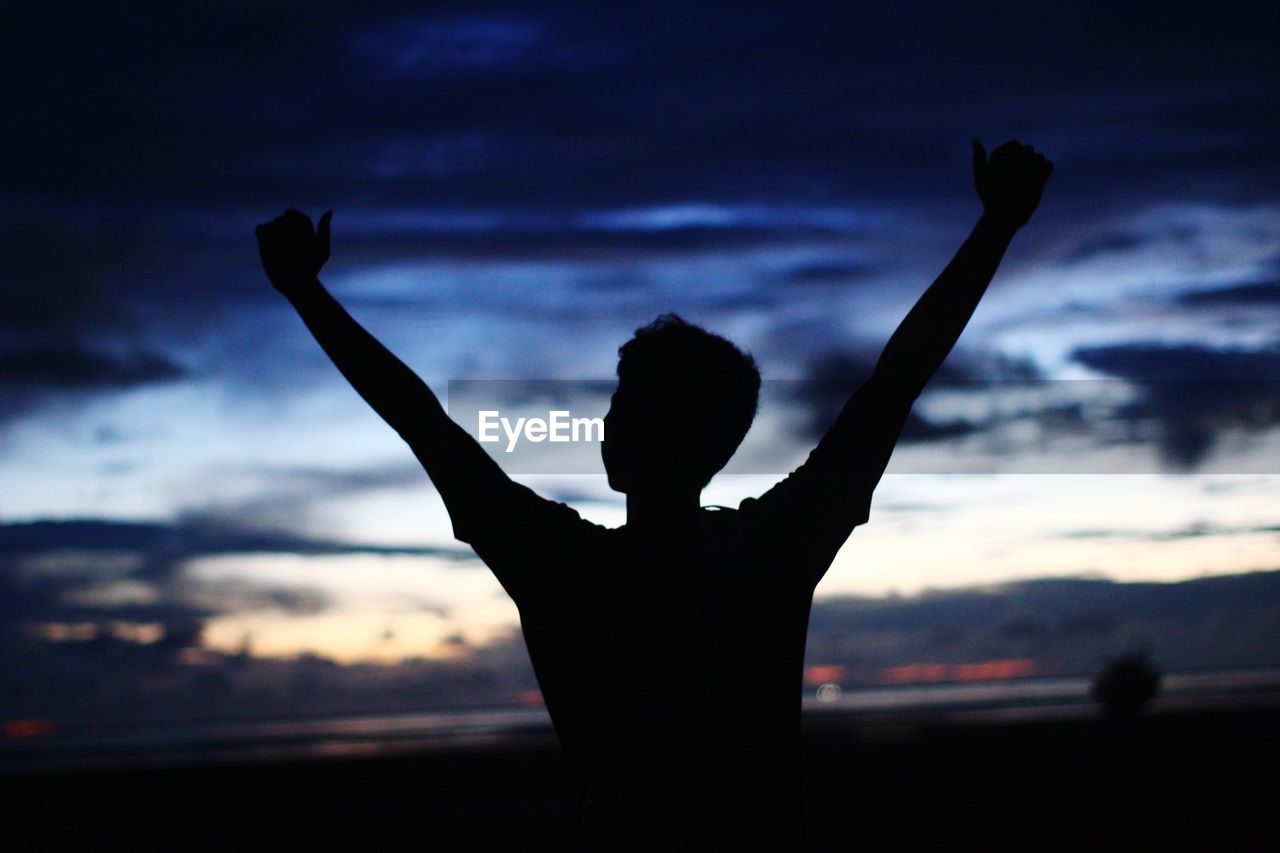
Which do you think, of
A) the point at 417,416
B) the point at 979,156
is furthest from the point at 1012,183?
the point at 417,416

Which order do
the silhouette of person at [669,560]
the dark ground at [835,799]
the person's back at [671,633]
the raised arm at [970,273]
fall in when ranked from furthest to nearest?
the dark ground at [835,799] → the raised arm at [970,273] → the person's back at [671,633] → the silhouette of person at [669,560]

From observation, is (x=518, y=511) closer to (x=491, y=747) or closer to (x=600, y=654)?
(x=600, y=654)

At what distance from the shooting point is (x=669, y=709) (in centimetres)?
150

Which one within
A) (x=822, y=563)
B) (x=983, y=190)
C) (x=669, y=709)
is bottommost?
(x=669, y=709)

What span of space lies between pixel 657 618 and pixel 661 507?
0.20m

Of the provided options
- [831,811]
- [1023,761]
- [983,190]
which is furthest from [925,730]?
[983,190]

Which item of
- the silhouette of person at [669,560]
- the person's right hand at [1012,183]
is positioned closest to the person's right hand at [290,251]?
the silhouette of person at [669,560]

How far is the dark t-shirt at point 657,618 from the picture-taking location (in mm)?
1566

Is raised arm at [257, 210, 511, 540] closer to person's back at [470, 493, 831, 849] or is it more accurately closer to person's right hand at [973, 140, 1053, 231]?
person's back at [470, 493, 831, 849]

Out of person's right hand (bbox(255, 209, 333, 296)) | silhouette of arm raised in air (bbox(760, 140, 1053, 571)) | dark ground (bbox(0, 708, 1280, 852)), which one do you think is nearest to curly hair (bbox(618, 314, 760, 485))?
silhouette of arm raised in air (bbox(760, 140, 1053, 571))

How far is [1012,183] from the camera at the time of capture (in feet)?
6.45

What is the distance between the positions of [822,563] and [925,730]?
122ft

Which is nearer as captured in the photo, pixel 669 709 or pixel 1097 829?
pixel 669 709

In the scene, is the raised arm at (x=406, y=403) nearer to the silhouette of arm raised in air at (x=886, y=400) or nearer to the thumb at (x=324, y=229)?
the thumb at (x=324, y=229)
